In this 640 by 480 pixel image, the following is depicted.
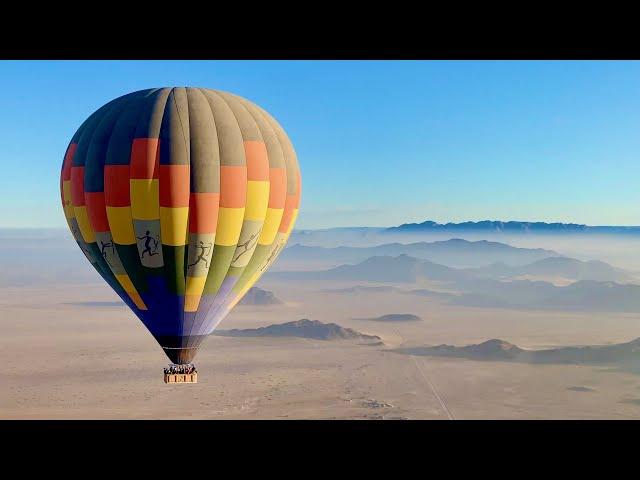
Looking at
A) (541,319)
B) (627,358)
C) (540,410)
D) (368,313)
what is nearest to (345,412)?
(540,410)

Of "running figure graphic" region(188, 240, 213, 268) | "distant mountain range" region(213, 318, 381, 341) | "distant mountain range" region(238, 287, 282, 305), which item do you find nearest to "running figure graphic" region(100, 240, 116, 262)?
"running figure graphic" region(188, 240, 213, 268)

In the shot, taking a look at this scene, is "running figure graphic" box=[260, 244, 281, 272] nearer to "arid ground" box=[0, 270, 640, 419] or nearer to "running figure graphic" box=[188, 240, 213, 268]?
"running figure graphic" box=[188, 240, 213, 268]

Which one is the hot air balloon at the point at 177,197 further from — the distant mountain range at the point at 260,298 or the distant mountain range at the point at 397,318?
the distant mountain range at the point at 260,298

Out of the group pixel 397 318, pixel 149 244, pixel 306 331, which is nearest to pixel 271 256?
pixel 149 244

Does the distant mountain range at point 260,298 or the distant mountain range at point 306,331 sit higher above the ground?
the distant mountain range at point 260,298

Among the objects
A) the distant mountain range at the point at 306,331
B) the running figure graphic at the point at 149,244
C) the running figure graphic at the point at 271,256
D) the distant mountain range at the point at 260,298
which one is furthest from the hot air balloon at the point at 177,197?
the distant mountain range at the point at 260,298

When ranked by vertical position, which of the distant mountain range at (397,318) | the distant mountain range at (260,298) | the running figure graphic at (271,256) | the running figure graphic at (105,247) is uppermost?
the running figure graphic at (105,247)
